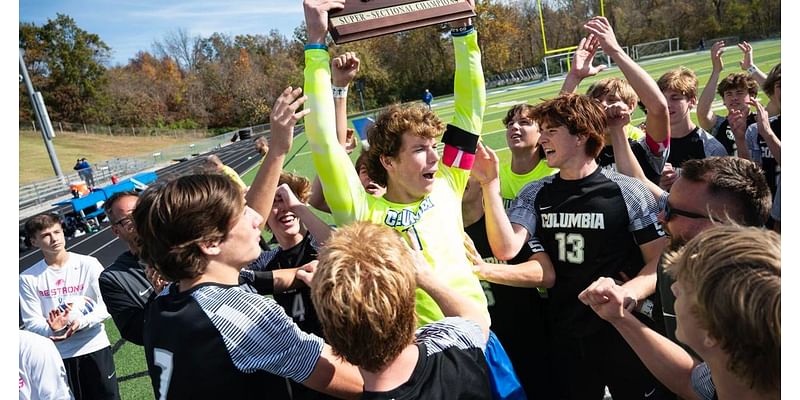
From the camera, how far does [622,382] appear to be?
2.65m

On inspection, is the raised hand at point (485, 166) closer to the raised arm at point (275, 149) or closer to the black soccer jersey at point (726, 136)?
the raised arm at point (275, 149)

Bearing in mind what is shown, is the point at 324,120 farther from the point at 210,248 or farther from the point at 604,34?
the point at 604,34

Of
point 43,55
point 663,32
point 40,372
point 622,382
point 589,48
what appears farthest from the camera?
point 43,55

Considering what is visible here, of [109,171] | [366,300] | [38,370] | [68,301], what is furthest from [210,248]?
[109,171]

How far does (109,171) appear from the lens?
30.6 m

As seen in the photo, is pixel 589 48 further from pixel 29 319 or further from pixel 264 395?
pixel 29 319

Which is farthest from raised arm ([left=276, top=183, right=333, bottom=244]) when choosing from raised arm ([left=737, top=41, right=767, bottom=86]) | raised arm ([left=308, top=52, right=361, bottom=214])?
raised arm ([left=737, top=41, right=767, bottom=86])

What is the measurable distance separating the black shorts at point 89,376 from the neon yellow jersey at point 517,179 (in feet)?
11.6

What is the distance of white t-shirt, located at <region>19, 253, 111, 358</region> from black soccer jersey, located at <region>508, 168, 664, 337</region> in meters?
3.62

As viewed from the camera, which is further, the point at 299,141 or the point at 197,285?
the point at 299,141

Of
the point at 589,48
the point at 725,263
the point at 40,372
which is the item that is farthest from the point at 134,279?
the point at 589,48

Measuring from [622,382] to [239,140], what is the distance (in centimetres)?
4836

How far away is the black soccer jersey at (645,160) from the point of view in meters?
3.81

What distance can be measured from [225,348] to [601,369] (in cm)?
202
